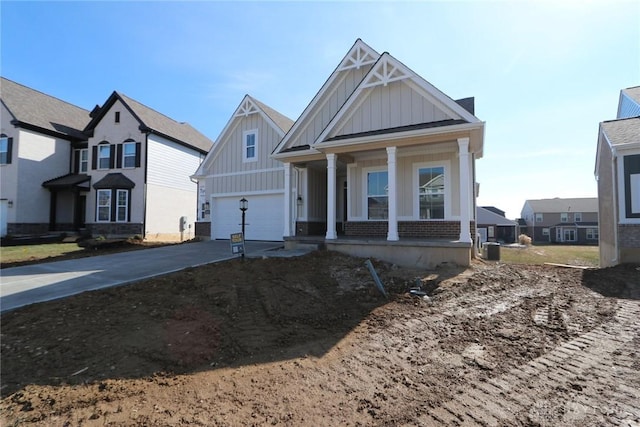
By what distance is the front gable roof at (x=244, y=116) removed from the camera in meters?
15.1

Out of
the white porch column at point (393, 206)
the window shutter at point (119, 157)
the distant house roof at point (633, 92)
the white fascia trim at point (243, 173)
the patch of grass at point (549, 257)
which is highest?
the distant house roof at point (633, 92)

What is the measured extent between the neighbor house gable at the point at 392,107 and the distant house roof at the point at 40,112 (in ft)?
64.3

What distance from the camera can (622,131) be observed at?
1032 centimetres

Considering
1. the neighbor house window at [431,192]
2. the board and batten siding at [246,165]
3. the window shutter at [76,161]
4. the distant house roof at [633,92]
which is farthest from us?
the window shutter at [76,161]

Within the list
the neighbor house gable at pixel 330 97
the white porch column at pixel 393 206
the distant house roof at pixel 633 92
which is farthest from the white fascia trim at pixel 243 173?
the distant house roof at pixel 633 92

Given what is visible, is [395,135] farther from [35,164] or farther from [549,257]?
[35,164]

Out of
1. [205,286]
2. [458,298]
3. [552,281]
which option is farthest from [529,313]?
[205,286]

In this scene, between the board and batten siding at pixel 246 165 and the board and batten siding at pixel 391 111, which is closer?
the board and batten siding at pixel 391 111

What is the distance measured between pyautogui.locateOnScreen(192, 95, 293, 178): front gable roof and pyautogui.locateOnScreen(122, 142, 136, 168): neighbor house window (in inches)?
210

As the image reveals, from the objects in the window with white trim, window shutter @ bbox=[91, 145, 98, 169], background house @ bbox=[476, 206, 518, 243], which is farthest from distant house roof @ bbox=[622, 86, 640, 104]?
the window with white trim

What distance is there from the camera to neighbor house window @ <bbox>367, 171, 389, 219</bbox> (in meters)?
11.3

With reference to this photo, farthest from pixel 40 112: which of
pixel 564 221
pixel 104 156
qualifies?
pixel 564 221

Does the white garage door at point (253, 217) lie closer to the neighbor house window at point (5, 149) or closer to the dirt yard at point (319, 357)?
the dirt yard at point (319, 357)

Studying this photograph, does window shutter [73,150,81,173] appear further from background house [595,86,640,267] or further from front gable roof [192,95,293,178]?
background house [595,86,640,267]
